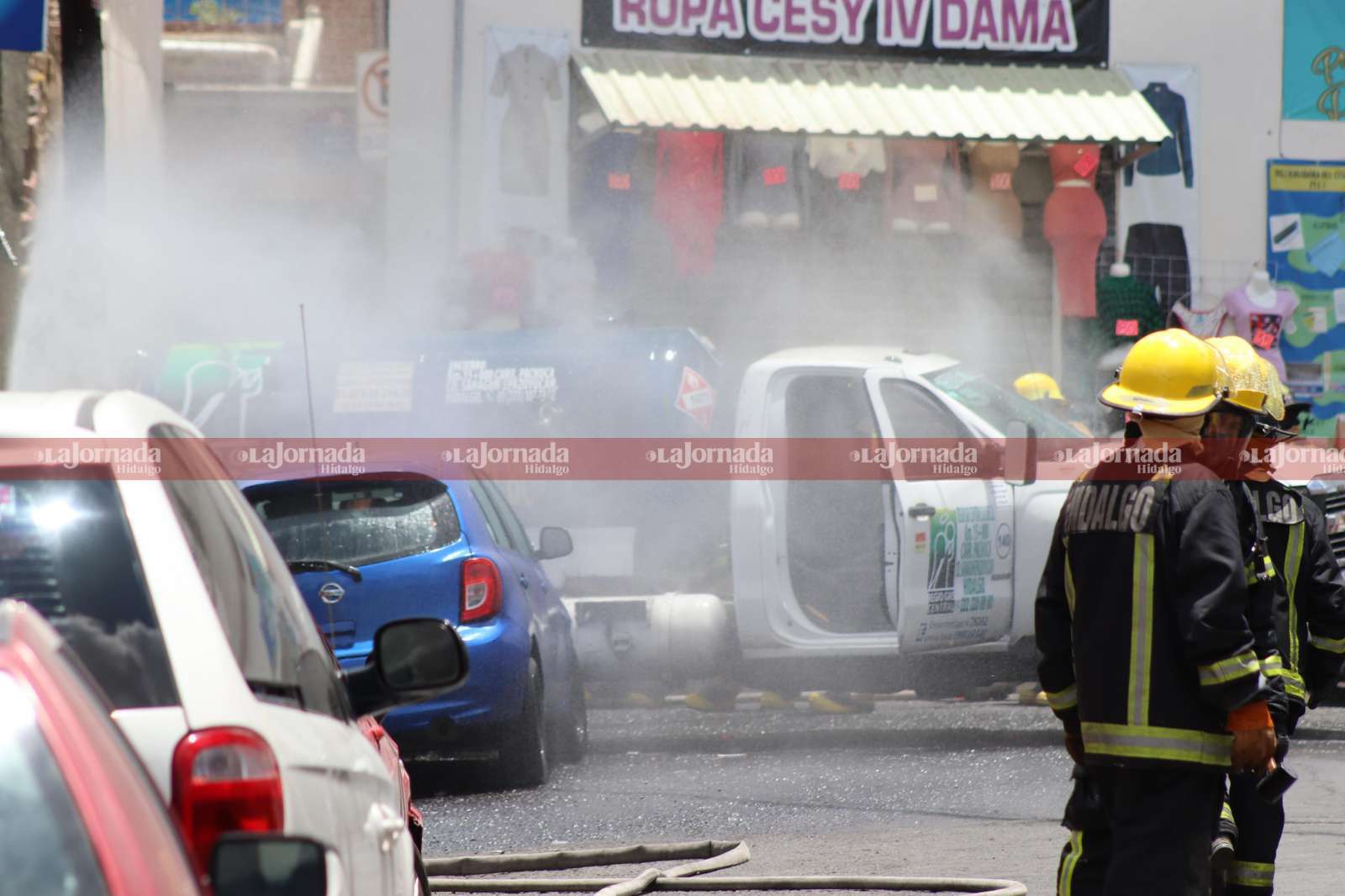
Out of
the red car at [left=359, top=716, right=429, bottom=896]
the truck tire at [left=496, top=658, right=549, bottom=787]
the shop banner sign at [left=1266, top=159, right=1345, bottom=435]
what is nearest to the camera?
the red car at [left=359, top=716, right=429, bottom=896]

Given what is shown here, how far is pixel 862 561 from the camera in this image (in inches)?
390

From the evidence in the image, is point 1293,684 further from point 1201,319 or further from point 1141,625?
point 1201,319

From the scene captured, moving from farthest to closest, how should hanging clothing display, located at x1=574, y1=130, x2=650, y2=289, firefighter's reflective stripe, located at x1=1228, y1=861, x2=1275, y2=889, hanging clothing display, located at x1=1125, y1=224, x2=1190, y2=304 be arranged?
hanging clothing display, located at x1=1125, y1=224, x2=1190, y2=304 < hanging clothing display, located at x1=574, y1=130, x2=650, y2=289 < firefighter's reflective stripe, located at x1=1228, y1=861, x2=1275, y2=889

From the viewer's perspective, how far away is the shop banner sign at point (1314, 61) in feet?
53.4

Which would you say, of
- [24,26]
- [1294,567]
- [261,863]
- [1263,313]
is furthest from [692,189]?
[261,863]

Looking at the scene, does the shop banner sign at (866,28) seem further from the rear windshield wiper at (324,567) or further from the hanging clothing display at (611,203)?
the rear windshield wiper at (324,567)

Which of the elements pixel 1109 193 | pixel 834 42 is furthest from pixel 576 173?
pixel 1109 193

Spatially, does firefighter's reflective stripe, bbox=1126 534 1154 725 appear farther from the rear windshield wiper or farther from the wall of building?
→ the wall of building

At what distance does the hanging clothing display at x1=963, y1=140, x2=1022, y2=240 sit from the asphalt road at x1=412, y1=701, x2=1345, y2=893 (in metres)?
6.01

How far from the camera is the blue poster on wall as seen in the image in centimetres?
655

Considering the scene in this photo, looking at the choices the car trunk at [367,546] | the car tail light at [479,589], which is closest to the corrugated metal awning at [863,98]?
the car trunk at [367,546]

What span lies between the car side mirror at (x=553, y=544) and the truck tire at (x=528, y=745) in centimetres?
99

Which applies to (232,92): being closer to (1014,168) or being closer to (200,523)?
(1014,168)

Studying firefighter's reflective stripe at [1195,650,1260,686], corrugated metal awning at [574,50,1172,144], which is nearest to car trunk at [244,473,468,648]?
firefighter's reflective stripe at [1195,650,1260,686]
